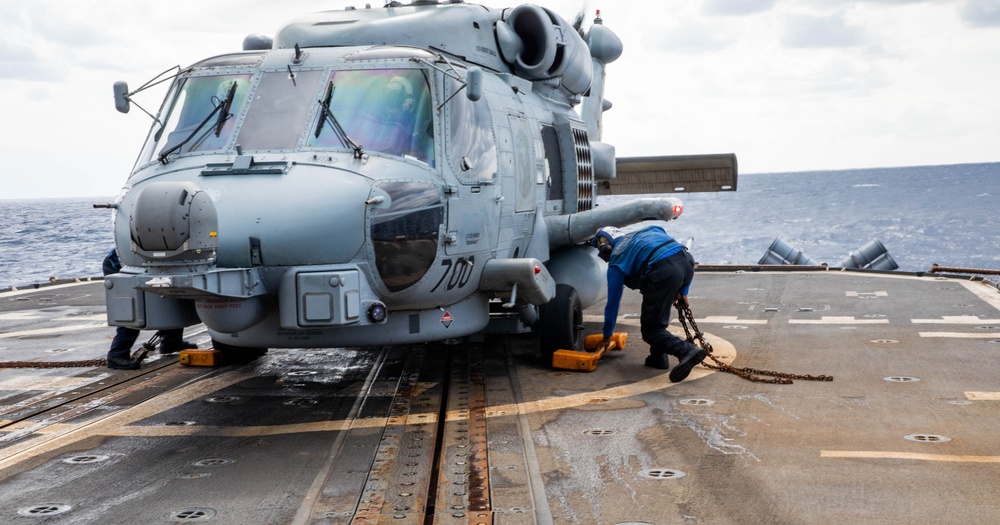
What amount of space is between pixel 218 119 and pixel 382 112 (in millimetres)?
1229

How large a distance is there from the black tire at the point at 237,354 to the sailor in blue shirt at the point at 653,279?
3.24 metres

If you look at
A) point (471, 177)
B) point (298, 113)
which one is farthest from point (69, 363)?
point (471, 177)

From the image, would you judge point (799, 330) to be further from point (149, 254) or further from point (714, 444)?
point (149, 254)

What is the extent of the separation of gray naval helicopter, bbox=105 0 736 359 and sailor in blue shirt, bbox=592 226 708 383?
508 millimetres

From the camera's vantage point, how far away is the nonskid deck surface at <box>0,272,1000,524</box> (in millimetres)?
5258

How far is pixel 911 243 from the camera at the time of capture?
51438 millimetres

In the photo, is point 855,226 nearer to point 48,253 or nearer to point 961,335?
point 48,253

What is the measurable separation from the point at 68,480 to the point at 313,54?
12.1 ft

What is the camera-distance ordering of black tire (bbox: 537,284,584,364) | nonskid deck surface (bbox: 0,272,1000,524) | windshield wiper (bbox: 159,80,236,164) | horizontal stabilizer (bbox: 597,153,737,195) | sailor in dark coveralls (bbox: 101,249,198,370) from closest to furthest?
nonskid deck surface (bbox: 0,272,1000,524) → windshield wiper (bbox: 159,80,236,164) → black tire (bbox: 537,284,584,364) → sailor in dark coveralls (bbox: 101,249,198,370) → horizontal stabilizer (bbox: 597,153,737,195)

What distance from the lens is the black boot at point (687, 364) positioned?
8242mm

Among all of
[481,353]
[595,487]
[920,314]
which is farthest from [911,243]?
[595,487]

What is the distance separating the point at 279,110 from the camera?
24.9ft

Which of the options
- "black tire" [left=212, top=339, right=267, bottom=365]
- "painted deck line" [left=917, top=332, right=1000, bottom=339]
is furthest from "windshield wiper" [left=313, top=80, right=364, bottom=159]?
"painted deck line" [left=917, top=332, right=1000, bottom=339]

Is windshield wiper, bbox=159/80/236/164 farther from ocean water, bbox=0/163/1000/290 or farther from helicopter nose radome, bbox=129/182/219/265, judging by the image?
ocean water, bbox=0/163/1000/290
